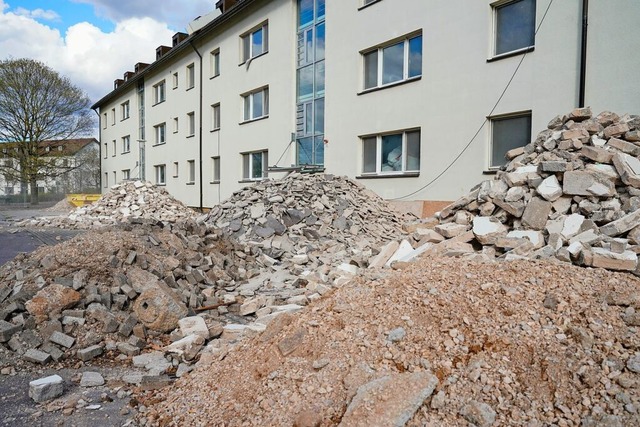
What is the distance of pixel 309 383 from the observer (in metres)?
3.10

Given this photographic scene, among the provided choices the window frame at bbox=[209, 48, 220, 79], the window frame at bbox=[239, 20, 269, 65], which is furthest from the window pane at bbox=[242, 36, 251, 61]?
the window frame at bbox=[209, 48, 220, 79]

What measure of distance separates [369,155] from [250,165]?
263 inches

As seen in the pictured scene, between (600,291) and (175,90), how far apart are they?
23.7 m

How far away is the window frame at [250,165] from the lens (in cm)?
1744

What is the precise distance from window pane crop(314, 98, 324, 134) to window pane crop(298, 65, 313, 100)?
0.56 meters

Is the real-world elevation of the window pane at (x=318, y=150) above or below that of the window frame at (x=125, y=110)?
below

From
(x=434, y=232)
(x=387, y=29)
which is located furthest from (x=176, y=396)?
(x=387, y=29)

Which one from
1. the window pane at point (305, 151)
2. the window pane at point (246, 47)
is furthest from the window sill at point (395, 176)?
the window pane at point (246, 47)

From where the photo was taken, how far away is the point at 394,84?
39.8 feet

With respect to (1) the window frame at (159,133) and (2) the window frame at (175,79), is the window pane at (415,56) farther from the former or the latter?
(1) the window frame at (159,133)

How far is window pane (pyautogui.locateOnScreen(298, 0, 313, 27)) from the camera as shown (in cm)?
1531

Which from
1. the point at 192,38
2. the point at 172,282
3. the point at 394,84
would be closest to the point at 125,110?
the point at 192,38

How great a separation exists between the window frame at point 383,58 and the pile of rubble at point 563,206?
16.3 feet

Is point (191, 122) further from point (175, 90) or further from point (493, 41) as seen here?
point (493, 41)
